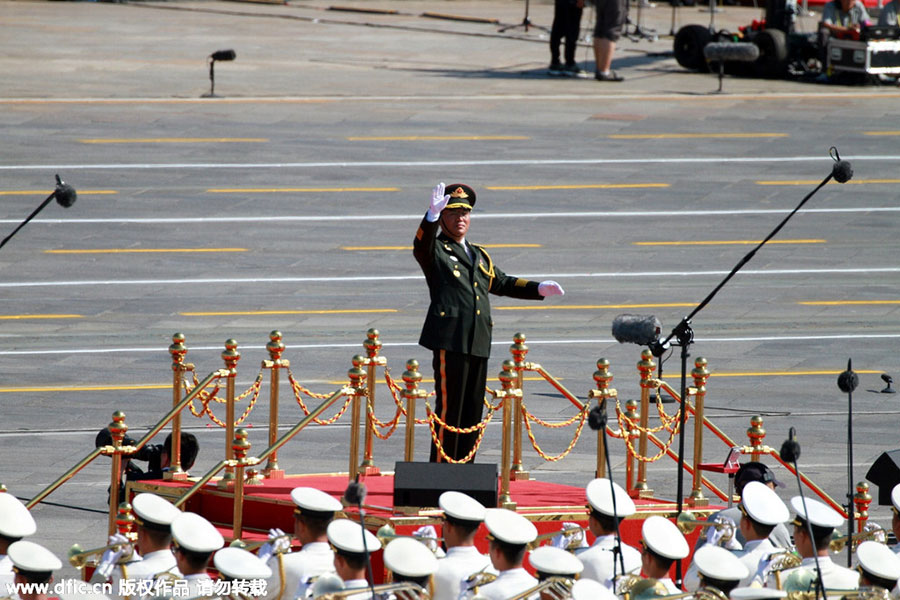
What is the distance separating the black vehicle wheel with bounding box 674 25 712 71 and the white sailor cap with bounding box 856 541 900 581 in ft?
76.4

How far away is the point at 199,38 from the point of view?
106 ft

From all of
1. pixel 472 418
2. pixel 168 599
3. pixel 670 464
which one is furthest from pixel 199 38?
pixel 168 599

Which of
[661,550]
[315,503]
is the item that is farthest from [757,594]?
[315,503]

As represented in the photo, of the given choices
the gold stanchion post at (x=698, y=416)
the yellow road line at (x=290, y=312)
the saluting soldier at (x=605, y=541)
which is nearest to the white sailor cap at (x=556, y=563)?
the saluting soldier at (x=605, y=541)

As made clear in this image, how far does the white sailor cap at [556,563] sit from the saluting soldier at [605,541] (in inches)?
20.7

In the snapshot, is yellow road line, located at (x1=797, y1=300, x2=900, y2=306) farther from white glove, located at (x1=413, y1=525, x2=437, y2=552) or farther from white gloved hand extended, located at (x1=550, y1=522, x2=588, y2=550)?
white glove, located at (x1=413, y1=525, x2=437, y2=552)

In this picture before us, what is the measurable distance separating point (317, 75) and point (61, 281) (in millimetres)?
11044

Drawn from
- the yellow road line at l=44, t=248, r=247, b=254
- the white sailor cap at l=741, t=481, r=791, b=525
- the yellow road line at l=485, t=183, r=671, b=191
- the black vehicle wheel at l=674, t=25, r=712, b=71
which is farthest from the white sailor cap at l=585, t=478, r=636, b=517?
the black vehicle wheel at l=674, t=25, r=712, b=71

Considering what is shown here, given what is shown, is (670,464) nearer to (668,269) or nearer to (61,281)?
(668,269)

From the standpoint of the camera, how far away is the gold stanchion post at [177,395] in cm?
1090

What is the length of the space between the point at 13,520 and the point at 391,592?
185 cm

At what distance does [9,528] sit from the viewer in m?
7.67

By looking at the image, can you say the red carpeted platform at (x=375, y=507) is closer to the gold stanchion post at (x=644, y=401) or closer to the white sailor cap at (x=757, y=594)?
the gold stanchion post at (x=644, y=401)

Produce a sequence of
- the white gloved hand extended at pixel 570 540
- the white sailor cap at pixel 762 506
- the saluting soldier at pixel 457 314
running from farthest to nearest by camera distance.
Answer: the saluting soldier at pixel 457 314 → the white gloved hand extended at pixel 570 540 → the white sailor cap at pixel 762 506
